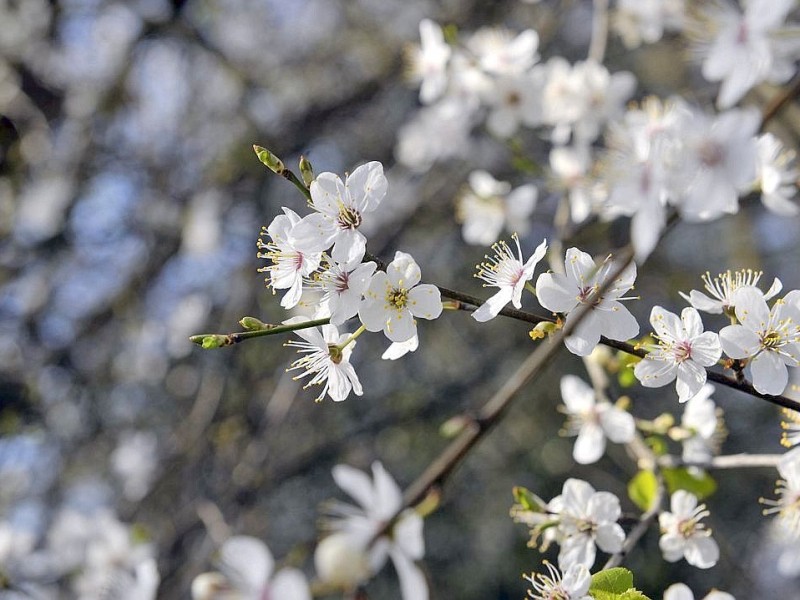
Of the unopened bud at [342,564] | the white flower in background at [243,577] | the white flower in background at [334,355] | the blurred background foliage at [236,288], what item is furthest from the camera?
the blurred background foliage at [236,288]

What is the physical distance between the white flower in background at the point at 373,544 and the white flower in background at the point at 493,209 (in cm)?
129

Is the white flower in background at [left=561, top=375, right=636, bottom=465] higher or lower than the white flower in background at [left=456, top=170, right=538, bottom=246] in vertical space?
higher

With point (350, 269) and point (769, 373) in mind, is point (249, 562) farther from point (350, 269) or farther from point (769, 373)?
point (769, 373)

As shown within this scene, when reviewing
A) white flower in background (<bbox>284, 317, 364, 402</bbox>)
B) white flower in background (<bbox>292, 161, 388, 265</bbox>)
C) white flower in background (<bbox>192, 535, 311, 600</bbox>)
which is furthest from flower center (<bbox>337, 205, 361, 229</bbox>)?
white flower in background (<bbox>192, 535, 311, 600</bbox>)

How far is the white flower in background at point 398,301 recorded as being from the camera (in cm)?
96

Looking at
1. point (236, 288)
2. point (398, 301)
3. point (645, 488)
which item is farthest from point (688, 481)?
point (236, 288)

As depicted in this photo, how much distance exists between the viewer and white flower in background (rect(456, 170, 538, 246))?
202cm

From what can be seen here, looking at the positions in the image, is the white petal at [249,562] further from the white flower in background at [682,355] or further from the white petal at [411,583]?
the white flower in background at [682,355]

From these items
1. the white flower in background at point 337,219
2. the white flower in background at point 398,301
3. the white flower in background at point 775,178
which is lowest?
the white flower in background at point 775,178

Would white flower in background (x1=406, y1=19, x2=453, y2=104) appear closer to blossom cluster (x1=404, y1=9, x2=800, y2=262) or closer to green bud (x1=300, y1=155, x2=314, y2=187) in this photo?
blossom cluster (x1=404, y1=9, x2=800, y2=262)

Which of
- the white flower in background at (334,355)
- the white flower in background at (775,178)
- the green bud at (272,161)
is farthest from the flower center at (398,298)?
the white flower in background at (775,178)

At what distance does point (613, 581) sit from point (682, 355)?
0.30 m

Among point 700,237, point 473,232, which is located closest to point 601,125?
point 473,232

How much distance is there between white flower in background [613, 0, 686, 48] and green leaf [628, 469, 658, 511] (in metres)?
1.49
